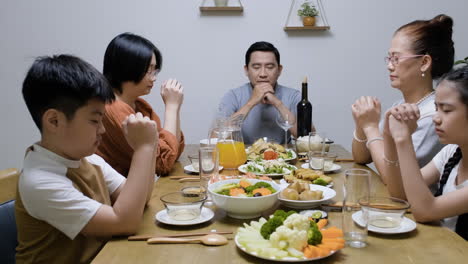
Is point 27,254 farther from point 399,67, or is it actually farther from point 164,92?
point 399,67

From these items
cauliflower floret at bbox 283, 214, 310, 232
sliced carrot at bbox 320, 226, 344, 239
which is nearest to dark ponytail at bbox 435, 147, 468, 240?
sliced carrot at bbox 320, 226, 344, 239

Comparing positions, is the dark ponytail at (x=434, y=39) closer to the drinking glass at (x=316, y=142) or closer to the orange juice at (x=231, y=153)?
the drinking glass at (x=316, y=142)

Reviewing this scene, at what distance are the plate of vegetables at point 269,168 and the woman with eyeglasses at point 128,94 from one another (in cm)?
32

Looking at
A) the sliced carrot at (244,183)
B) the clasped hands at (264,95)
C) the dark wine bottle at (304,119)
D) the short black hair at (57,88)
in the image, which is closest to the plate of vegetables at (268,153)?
the dark wine bottle at (304,119)

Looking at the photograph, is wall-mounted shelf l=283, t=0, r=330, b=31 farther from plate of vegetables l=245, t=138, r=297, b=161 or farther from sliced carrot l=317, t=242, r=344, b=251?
sliced carrot l=317, t=242, r=344, b=251

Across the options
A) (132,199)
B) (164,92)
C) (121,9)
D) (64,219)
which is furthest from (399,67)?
(121,9)

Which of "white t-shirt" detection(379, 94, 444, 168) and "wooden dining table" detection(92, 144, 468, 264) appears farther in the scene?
"white t-shirt" detection(379, 94, 444, 168)

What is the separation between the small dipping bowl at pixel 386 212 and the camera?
1.05 metres

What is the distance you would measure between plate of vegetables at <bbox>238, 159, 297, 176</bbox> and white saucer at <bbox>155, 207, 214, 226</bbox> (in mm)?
455

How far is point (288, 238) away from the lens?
0.89 meters

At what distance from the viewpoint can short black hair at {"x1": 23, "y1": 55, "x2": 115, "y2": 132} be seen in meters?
1.08

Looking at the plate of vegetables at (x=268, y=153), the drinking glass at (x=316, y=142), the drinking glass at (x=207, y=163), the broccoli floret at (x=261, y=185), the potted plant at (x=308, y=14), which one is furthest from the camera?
the potted plant at (x=308, y=14)

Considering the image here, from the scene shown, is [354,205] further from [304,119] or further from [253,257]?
[304,119]

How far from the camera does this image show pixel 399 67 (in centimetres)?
169
